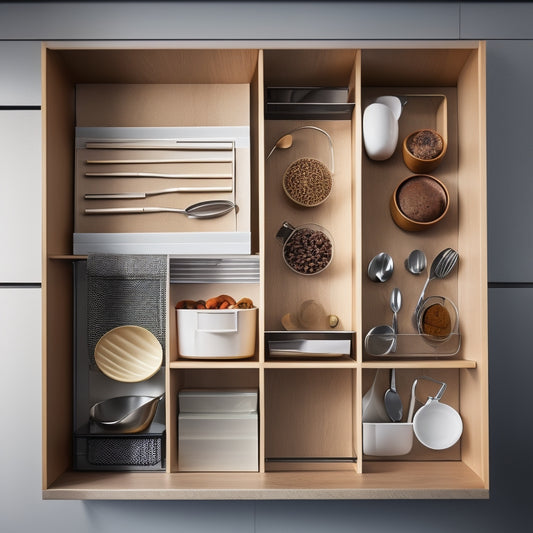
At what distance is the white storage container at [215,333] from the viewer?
1.76 metres

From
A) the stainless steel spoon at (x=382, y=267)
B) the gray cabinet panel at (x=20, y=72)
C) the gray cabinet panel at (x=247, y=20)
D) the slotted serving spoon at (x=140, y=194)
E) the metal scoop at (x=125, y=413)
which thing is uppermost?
the gray cabinet panel at (x=247, y=20)

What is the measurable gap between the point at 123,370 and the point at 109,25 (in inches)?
44.5

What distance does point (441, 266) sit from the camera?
6.22 feet

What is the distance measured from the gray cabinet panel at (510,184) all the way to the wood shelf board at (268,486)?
68cm

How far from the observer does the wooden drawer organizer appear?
5.61 feet

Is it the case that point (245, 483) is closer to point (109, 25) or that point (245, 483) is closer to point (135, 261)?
point (135, 261)

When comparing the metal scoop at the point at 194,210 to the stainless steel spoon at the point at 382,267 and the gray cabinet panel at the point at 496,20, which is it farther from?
the gray cabinet panel at the point at 496,20

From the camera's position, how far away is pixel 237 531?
1929 millimetres

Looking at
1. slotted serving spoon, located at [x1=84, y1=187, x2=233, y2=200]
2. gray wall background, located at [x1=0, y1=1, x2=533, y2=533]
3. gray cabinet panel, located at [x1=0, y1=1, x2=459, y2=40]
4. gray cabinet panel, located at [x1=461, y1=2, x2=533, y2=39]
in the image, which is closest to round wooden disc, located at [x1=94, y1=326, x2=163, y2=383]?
gray wall background, located at [x1=0, y1=1, x2=533, y2=533]

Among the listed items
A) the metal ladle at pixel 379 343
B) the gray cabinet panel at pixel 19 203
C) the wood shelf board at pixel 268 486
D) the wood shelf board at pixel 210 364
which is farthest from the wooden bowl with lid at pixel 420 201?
the gray cabinet panel at pixel 19 203

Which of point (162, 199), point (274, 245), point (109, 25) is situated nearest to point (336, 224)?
point (274, 245)

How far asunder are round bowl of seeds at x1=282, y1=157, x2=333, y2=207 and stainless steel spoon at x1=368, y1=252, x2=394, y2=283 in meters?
0.26

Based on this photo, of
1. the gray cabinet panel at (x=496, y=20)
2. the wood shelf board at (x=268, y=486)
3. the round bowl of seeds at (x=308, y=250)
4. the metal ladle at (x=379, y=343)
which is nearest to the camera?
the wood shelf board at (x=268, y=486)

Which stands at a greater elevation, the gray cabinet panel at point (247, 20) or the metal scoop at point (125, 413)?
the gray cabinet panel at point (247, 20)
